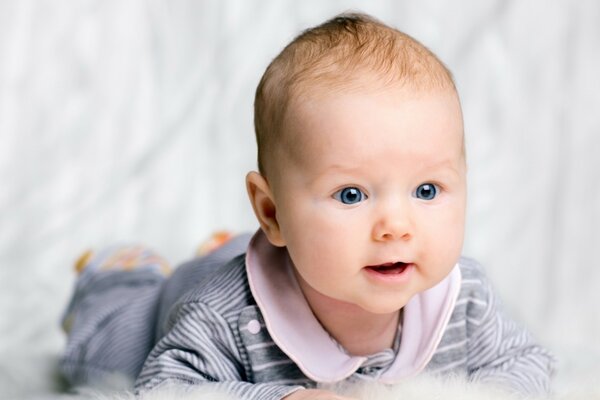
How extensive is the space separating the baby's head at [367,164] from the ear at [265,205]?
3 cm

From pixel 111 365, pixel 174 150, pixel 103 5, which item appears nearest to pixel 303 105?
pixel 111 365

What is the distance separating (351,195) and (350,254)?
63mm

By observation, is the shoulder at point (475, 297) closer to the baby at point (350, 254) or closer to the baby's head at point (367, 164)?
the baby at point (350, 254)

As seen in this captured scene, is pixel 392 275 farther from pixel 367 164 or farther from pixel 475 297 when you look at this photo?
pixel 475 297

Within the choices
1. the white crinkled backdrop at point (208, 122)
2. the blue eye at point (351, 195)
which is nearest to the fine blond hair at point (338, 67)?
the blue eye at point (351, 195)

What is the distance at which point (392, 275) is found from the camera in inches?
51.3

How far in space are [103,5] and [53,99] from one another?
0.24 metres

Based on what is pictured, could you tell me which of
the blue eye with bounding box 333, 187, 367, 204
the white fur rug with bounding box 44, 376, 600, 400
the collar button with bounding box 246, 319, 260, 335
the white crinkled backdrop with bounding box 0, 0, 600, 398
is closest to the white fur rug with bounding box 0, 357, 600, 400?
the white fur rug with bounding box 44, 376, 600, 400

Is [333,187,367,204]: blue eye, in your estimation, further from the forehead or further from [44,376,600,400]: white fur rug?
[44,376,600,400]: white fur rug

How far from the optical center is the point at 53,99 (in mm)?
2436

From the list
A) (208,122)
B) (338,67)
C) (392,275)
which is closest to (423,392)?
(392,275)

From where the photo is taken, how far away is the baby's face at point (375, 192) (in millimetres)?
1270

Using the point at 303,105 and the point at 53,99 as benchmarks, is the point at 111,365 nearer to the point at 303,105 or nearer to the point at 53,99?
the point at 303,105

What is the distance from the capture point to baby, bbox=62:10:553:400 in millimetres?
1277
